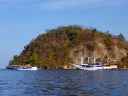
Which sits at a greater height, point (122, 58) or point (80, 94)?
point (122, 58)

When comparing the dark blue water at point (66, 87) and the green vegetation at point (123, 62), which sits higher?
the green vegetation at point (123, 62)

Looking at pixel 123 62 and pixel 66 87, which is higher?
pixel 123 62

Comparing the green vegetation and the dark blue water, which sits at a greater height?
the green vegetation

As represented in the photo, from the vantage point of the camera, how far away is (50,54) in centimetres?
19825

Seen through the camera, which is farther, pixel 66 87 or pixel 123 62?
pixel 123 62

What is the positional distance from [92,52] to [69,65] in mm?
22780

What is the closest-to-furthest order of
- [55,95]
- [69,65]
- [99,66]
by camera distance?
[55,95]
[99,66]
[69,65]

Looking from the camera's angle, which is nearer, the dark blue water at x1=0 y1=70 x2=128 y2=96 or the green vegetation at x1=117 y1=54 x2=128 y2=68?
the dark blue water at x1=0 y1=70 x2=128 y2=96

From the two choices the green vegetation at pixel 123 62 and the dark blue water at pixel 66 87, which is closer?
the dark blue water at pixel 66 87

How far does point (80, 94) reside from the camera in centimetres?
3488

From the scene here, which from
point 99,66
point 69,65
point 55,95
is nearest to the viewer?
point 55,95

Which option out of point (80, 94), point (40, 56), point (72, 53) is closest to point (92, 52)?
point (72, 53)

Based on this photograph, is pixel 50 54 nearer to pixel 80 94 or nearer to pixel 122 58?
pixel 122 58

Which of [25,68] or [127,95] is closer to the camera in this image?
[127,95]
